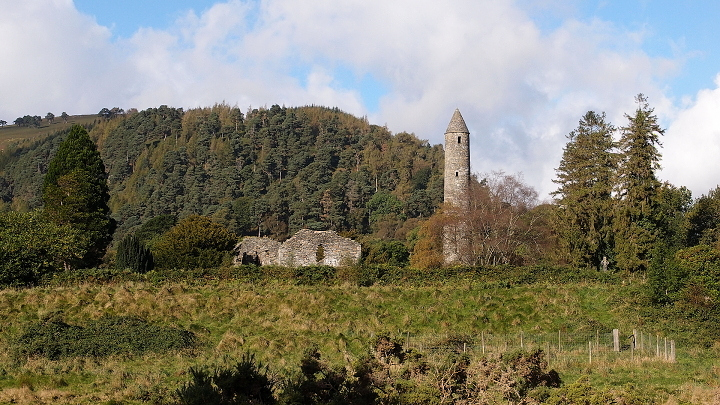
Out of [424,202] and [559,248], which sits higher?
[424,202]

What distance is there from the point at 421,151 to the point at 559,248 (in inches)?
3330

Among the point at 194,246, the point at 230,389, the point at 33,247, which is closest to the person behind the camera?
the point at 230,389

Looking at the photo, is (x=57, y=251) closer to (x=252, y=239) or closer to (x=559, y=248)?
→ (x=252, y=239)

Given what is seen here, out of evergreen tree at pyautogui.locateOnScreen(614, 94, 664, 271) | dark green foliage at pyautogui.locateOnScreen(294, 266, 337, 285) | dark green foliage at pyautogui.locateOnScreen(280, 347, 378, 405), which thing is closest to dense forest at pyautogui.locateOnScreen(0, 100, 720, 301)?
evergreen tree at pyautogui.locateOnScreen(614, 94, 664, 271)

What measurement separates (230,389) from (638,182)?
118 ft

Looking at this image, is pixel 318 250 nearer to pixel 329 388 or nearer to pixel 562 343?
pixel 562 343

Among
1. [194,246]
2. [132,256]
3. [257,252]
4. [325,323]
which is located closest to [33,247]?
[132,256]

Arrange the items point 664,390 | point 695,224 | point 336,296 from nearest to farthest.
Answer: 1. point 664,390
2. point 336,296
3. point 695,224

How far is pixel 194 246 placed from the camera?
52438 millimetres

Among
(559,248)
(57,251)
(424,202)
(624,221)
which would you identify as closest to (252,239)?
(57,251)

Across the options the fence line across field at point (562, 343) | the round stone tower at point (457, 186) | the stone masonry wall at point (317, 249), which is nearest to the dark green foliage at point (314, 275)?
the fence line across field at point (562, 343)

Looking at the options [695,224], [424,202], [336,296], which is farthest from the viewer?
[424,202]

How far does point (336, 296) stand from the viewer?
1353 inches

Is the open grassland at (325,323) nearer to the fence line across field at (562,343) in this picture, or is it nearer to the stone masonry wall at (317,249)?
the fence line across field at (562,343)
